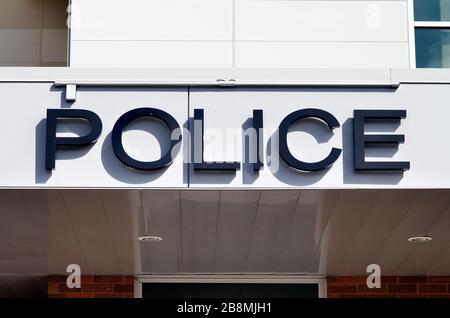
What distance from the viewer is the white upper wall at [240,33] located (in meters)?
8.48

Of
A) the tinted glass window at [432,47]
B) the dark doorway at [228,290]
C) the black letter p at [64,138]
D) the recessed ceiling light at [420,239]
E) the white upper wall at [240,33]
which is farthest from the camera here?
the dark doorway at [228,290]

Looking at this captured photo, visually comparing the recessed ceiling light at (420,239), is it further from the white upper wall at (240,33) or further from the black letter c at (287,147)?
the black letter c at (287,147)

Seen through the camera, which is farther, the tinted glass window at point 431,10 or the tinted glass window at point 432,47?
the tinted glass window at point 431,10

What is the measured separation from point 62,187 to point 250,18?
9.13ft

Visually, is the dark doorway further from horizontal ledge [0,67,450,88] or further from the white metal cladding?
horizontal ledge [0,67,450,88]

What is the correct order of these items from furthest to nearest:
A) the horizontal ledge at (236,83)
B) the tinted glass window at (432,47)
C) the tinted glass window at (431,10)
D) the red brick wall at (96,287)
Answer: the red brick wall at (96,287) → the tinted glass window at (431,10) → the tinted glass window at (432,47) → the horizontal ledge at (236,83)

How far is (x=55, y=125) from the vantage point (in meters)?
6.68

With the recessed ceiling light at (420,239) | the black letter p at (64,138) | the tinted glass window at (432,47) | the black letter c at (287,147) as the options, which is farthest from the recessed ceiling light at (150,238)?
the tinted glass window at (432,47)

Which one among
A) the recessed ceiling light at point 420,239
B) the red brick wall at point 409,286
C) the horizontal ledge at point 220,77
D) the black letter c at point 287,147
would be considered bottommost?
the red brick wall at point 409,286

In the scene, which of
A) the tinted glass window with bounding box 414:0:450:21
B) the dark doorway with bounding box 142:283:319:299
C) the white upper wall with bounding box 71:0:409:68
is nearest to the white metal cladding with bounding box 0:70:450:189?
the white upper wall with bounding box 71:0:409:68

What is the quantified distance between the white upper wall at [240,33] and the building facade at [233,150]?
0.01 meters

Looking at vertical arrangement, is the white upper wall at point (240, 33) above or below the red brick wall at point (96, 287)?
above

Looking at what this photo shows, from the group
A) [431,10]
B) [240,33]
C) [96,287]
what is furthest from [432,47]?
[96,287]

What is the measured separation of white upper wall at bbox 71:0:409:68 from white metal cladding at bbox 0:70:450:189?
1649 millimetres
